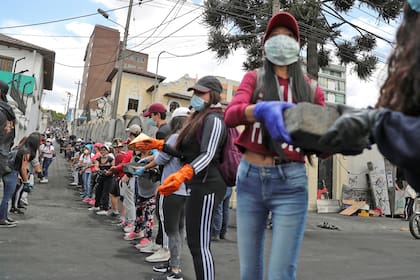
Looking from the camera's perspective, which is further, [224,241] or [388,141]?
[224,241]

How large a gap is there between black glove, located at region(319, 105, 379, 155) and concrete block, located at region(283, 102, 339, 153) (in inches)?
1.5

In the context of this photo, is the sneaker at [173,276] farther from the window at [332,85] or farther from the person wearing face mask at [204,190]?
the window at [332,85]

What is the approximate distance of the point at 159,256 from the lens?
14.3 ft

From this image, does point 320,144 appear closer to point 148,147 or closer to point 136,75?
point 148,147

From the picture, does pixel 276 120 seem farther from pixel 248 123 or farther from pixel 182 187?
pixel 182 187

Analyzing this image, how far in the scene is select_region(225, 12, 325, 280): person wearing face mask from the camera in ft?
5.69

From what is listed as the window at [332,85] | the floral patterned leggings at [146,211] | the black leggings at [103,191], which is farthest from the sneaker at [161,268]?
the window at [332,85]

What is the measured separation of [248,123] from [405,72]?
35.2 inches

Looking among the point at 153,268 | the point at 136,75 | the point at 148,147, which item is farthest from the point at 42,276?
the point at 136,75

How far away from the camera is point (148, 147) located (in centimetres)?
311

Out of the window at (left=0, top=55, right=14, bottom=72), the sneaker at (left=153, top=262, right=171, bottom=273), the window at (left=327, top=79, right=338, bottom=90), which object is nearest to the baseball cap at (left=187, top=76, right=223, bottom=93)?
the sneaker at (left=153, top=262, right=171, bottom=273)

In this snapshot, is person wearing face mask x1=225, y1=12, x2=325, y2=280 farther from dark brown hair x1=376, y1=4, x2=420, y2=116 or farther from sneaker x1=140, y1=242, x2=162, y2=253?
sneaker x1=140, y1=242, x2=162, y2=253

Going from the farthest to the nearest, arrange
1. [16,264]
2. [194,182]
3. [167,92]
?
[167,92]
[16,264]
[194,182]

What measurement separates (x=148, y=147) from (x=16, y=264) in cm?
214
